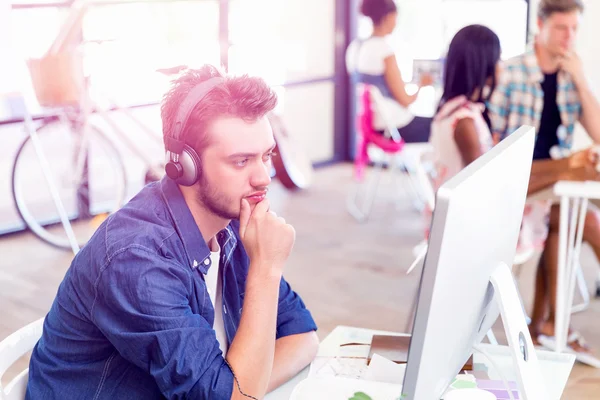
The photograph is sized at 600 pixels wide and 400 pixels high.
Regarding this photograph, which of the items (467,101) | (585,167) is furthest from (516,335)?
(467,101)

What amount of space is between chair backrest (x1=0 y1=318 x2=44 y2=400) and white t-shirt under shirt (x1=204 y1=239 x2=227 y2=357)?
11.9 inches

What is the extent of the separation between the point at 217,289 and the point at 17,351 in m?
0.36

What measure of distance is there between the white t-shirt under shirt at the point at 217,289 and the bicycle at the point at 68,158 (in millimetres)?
2576

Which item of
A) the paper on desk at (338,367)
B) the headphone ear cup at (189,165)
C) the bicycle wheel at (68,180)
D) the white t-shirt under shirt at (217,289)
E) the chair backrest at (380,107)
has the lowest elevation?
the bicycle wheel at (68,180)

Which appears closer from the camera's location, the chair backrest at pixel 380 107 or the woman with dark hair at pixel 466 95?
the woman with dark hair at pixel 466 95

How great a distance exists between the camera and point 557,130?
3.08 m

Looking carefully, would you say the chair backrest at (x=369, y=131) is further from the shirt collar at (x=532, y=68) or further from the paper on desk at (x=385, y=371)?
the paper on desk at (x=385, y=371)

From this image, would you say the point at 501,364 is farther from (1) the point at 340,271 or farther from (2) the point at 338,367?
(1) the point at 340,271

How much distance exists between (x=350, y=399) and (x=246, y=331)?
24cm

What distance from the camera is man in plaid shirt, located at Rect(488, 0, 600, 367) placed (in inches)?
118

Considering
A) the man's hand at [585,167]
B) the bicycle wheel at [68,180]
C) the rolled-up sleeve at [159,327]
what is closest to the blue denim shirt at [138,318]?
the rolled-up sleeve at [159,327]

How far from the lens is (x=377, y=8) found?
4504 mm

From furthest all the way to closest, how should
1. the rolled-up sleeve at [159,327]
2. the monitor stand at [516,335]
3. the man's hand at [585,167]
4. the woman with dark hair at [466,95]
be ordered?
the woman with dark hair at [466,95]
the man's hand at [585,167]
the rolled-up sleeve at [159,327]
the monitor stand at [516,335]

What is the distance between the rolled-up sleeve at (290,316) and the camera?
1.59 m
